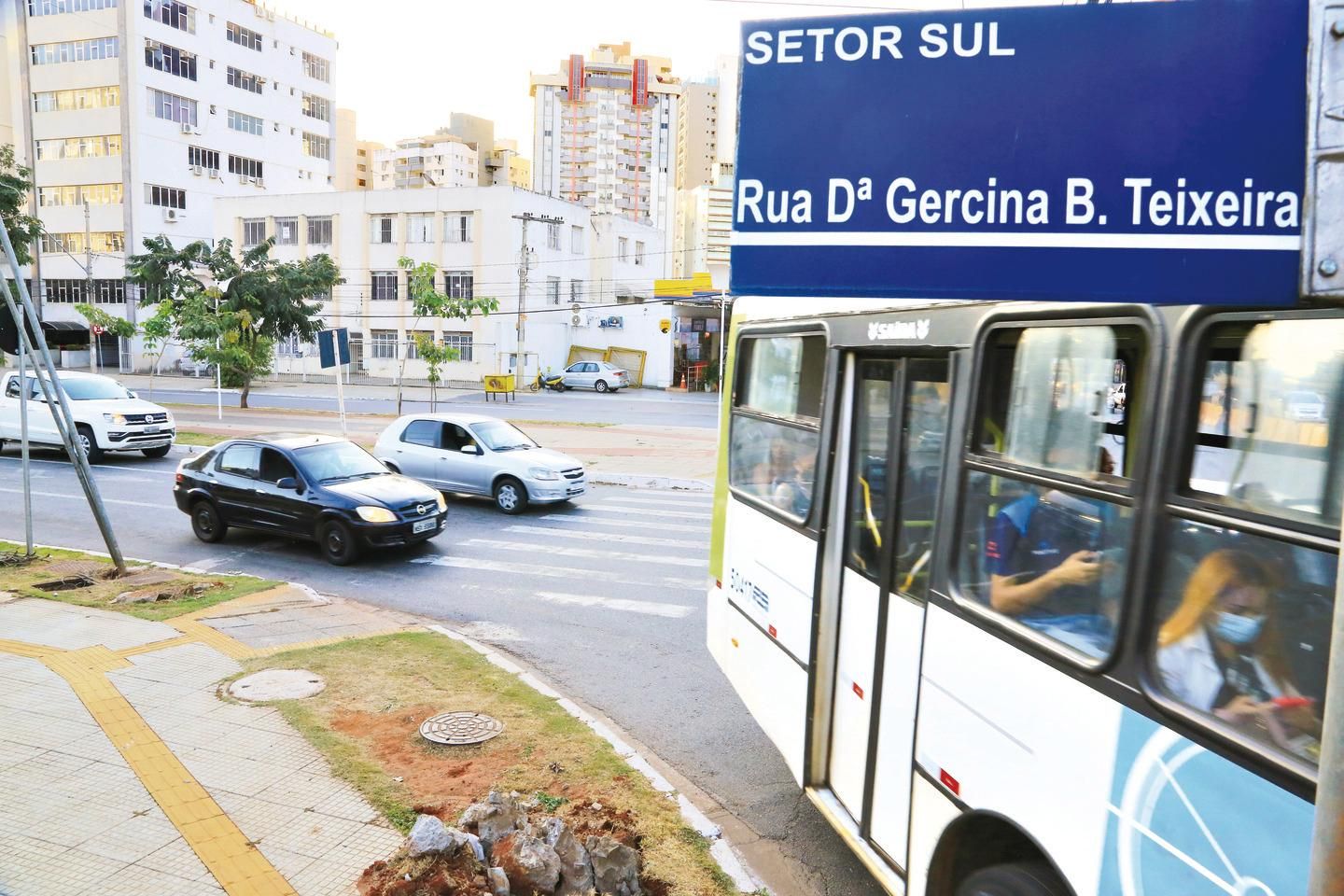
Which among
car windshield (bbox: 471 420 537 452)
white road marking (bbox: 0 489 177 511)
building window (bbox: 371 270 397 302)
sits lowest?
white road marking (bbox: 0 489 177 511)

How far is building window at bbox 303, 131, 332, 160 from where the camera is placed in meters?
71.9

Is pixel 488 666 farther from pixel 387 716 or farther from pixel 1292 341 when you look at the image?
pixel 1292 341

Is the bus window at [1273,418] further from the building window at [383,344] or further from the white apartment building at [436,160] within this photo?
the white apartment building at [436,160]

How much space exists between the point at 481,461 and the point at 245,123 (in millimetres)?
60899

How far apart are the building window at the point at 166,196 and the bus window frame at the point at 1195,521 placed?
222 feet

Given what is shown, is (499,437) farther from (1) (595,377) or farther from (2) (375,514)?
(1) (595,377)

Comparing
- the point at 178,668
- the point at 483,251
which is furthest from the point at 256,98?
the point at 178,668

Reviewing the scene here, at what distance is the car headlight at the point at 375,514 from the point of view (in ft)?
39.2

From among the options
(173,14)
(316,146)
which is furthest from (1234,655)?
(316,146)

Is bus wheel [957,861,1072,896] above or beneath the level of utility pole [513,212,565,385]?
beneath

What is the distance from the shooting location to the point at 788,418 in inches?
232

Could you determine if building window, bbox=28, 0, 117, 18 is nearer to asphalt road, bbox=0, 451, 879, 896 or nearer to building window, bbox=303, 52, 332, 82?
building window, bbox=303, 52, 332, 82

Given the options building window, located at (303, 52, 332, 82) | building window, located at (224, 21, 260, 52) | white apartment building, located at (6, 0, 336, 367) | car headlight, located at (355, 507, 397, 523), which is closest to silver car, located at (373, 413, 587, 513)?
car headlight, located at (355, 507, 397, 523)

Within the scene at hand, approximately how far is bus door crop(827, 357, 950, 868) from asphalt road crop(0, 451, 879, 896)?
757mm
